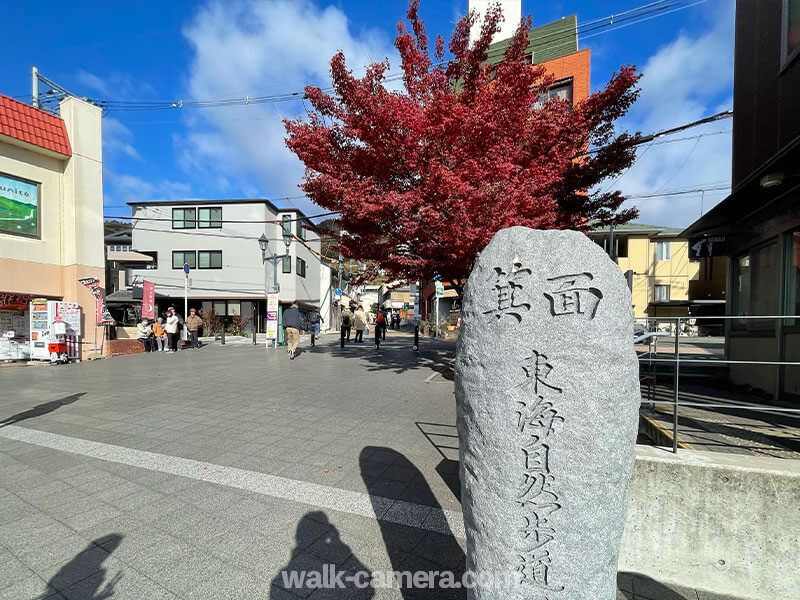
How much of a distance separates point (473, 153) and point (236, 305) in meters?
23.2

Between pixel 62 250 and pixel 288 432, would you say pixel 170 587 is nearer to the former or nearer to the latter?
pixel 288 432

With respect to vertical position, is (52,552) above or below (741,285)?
below

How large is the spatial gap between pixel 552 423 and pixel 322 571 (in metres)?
1.89

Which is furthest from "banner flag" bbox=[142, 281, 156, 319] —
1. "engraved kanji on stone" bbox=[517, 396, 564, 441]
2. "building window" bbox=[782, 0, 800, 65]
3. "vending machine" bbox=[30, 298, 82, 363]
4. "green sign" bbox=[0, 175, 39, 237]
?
"building window" bbox=[782, 0, 800, 65]

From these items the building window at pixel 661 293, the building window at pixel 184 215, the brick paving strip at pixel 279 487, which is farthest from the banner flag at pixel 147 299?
the building window at pixel 661 293

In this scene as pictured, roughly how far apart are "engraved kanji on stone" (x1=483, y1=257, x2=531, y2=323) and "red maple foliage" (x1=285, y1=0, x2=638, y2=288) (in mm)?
4389

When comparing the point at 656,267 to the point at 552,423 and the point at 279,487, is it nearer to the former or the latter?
the point at 279,487

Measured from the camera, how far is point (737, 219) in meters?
7.48

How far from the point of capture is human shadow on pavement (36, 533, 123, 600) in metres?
2.26

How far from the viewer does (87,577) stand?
2.38 metres

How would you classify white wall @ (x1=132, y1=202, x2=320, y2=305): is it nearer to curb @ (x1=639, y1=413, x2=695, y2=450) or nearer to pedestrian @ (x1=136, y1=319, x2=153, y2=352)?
pedestrian @ (x1=136, y1=319, x2=153, y2=352)

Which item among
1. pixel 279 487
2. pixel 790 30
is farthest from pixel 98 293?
pixel 790 30

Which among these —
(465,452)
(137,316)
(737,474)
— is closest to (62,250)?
(137,316)

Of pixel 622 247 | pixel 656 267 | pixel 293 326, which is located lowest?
pixel 293 326
